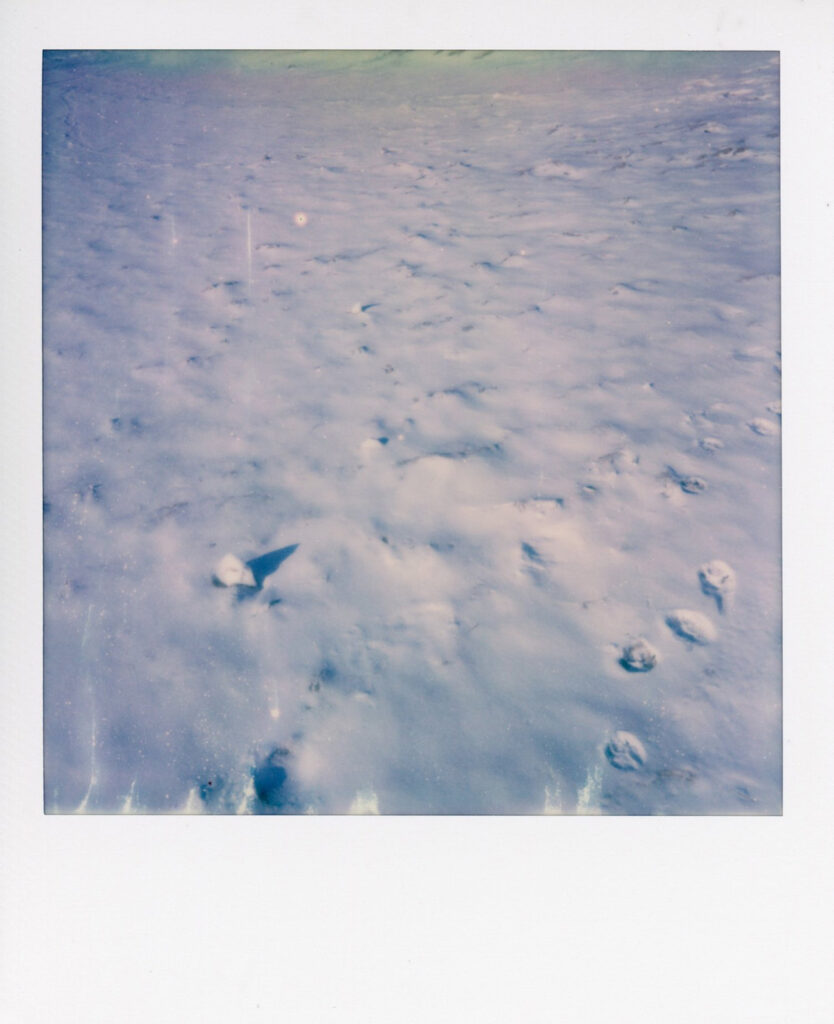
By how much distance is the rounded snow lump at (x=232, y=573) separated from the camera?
938 millimetres

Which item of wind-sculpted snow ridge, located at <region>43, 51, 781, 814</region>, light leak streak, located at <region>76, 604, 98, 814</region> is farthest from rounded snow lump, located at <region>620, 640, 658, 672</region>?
light leak streak, located at <region>76, 604, 98, 814</region>

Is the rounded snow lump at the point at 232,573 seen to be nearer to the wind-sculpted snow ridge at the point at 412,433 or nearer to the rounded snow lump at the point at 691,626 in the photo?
the wind-sculpted snow ridge at the point at 412,433

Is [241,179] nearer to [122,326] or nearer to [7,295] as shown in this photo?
[122,326]

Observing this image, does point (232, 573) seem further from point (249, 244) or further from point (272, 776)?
point (249, 244)

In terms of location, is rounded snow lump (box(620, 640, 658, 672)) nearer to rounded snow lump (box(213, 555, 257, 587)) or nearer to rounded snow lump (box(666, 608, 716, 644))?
rounded snow lump (box(666, 608, 716, 644))

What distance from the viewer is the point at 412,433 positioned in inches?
37.9

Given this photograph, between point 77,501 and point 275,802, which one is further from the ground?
point 77,501

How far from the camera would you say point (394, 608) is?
3.03ft

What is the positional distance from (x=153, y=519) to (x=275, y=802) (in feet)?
1.95

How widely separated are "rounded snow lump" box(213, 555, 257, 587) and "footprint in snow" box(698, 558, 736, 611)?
0.87 meters

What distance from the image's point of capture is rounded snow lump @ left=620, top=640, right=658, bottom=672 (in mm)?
901

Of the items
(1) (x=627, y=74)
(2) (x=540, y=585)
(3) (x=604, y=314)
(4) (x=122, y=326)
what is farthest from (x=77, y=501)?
(1) (x=627, y=74)
